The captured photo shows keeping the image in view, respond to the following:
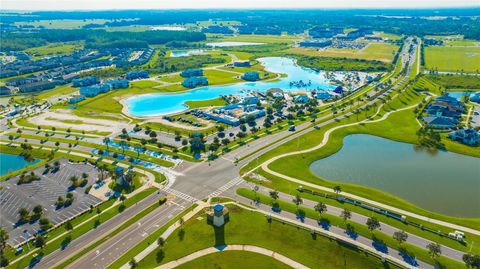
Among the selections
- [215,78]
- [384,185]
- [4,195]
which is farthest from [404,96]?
[4,195]

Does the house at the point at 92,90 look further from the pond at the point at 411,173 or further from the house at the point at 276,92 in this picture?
the pond at the point at 411,173

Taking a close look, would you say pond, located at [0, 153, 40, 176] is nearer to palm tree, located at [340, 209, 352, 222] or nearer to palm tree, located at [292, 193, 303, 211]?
palm tree, located at [292, 193, 303, 211]

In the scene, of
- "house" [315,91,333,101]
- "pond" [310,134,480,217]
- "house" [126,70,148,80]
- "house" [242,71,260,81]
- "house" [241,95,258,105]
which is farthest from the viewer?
"house" [126,70,148,80]

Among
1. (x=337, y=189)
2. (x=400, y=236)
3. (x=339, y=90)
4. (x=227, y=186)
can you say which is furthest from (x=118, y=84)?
(x=400, y=236)

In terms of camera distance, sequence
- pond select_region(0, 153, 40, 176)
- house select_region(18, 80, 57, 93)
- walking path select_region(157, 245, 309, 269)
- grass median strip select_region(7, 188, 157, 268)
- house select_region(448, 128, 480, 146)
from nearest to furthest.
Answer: walking path select_region(157, 245, 309, 269)
grass median strip select_region(7, 188, 157, 268)
pond select_region(0, 153, 40, 176)
house select_region(448, 128, 480, 146)
house select_region(18, 80, 57, 93)

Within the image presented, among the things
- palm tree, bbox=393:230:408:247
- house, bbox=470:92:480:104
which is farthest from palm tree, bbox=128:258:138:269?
house, bbox=470:92:480:104

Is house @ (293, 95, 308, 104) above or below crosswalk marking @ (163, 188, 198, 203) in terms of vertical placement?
above

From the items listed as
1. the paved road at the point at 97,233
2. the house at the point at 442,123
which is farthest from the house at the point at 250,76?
the paved road at the point at 97,233

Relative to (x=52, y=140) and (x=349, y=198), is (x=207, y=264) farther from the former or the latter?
(x=52, y=140)
